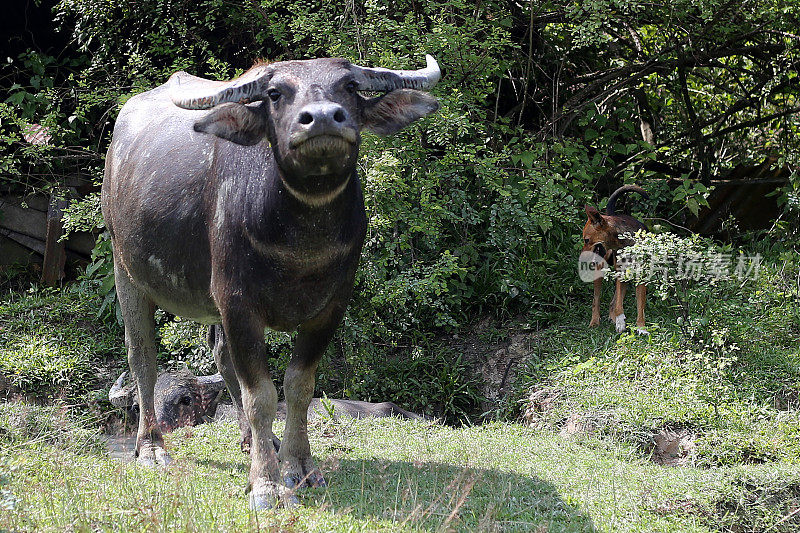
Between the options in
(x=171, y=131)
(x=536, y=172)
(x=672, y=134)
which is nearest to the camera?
(x=171, y=131)

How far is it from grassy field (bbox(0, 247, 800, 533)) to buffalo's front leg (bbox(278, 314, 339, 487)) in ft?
0.56

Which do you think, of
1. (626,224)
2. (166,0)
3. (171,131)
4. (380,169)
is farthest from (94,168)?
(626,224)

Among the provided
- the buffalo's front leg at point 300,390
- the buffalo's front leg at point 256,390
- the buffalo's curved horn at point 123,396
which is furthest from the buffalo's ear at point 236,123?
the buffalo's curved horn at point 123,396

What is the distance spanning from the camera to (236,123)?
3357 millimetres

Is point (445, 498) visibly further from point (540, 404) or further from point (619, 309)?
point (619, 309)

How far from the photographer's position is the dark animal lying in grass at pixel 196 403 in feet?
18.1

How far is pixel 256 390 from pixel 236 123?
1.05 metres

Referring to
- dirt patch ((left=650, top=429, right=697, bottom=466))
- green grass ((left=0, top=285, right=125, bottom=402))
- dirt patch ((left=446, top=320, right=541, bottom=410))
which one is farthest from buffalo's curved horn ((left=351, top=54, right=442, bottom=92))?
green grass ((left=0, top=285, right=125, bottom=402))

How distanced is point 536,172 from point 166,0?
3410mm

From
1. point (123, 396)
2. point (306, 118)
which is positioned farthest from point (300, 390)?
point (123, 396)

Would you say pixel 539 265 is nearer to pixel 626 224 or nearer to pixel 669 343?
pixel 626 224

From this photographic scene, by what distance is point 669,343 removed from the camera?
226 inches

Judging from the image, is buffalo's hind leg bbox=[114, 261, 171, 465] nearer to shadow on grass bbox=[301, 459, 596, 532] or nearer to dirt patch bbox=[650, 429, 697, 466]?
shadow on grass bbox=[301, 459, 596, 532]

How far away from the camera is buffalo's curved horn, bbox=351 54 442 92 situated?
3393 millimetres
